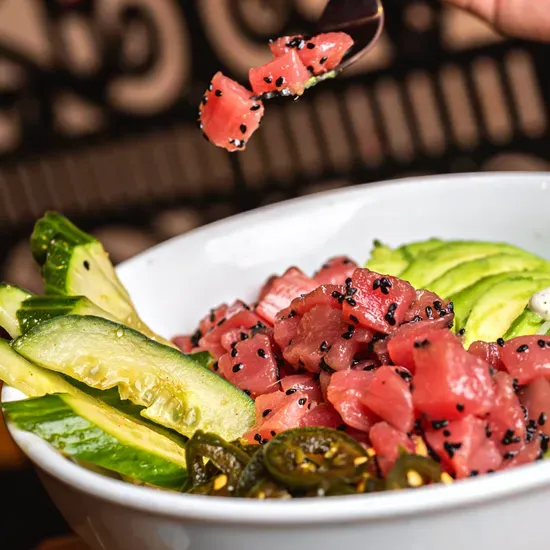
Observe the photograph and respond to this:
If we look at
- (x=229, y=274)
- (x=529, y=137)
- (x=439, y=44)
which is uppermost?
(x=439, y=44)

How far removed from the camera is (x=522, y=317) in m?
1.82

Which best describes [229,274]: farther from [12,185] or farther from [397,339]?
[12,185]

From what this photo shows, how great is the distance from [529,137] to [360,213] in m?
2.50

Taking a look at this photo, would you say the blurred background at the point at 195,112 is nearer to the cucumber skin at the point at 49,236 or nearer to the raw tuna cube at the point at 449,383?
the cucumber skin at the point at 49,236

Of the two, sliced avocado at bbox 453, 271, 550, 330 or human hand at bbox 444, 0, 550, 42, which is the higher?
human hand at bbox 444, 0, 550, 42

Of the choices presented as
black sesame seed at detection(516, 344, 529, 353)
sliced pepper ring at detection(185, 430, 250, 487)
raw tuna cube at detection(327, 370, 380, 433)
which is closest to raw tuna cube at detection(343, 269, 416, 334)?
raw tuna cube at detection(327, 370, 380, 433)

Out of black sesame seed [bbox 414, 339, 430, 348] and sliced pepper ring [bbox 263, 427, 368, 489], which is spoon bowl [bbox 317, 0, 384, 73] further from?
sliced pepper ring [bbox 263, 427, 368, 489]

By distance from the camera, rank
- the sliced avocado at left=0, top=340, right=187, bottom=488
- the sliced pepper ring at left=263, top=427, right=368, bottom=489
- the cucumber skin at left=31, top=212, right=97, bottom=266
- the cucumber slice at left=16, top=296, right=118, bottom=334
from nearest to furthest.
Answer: the sliced pepper ring at left=263, top=427, right=368, bottom=489, the sliced avocado at left=0, top=340, right=187, bottom=488, the cucumber slice at left=16, top=296, right=118, bottom=334, the cucumber skin at left=31, top=212, right=97, bottom=266

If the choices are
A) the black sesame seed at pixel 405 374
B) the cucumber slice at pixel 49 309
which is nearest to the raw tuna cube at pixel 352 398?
the black sesame seed at pixel 405 374

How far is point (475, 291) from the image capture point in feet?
6.57

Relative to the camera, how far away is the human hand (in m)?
2.60

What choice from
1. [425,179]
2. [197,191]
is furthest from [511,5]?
[197,191]

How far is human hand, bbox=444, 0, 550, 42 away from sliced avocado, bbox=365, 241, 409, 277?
910 millimetres

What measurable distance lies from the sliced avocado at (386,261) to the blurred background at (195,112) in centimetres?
237
